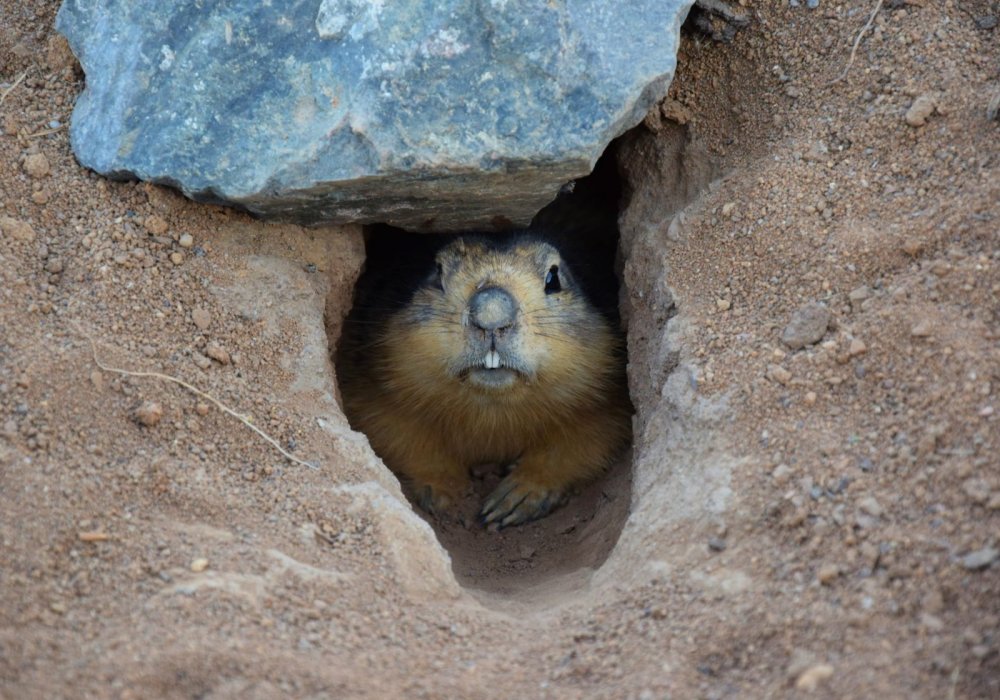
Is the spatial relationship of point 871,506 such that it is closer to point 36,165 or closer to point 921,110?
point 921,110

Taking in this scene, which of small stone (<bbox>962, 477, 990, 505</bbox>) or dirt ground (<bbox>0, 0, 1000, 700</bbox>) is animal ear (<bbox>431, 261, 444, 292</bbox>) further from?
small stone (<bbox>962, 477, 990, 505</bbox>)

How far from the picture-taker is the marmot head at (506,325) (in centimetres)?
631

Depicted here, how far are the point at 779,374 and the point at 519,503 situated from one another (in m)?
2.87

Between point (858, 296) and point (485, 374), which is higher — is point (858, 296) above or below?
above

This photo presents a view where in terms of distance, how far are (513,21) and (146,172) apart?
2003 mm

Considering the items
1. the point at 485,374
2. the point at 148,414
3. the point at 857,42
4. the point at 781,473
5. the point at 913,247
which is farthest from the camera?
the point at 485,374

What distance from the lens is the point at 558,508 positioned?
23.2 ft

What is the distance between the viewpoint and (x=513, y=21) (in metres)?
4.76

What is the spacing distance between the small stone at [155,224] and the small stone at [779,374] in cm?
322

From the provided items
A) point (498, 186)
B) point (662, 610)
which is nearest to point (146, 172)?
point (498, 186)

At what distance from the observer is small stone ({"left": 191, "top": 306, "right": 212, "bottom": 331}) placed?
16.7 ft

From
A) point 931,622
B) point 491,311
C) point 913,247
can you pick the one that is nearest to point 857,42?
point 913,247

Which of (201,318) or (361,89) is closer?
(361,89)

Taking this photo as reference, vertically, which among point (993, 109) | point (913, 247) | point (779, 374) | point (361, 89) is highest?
point (993, 109)
